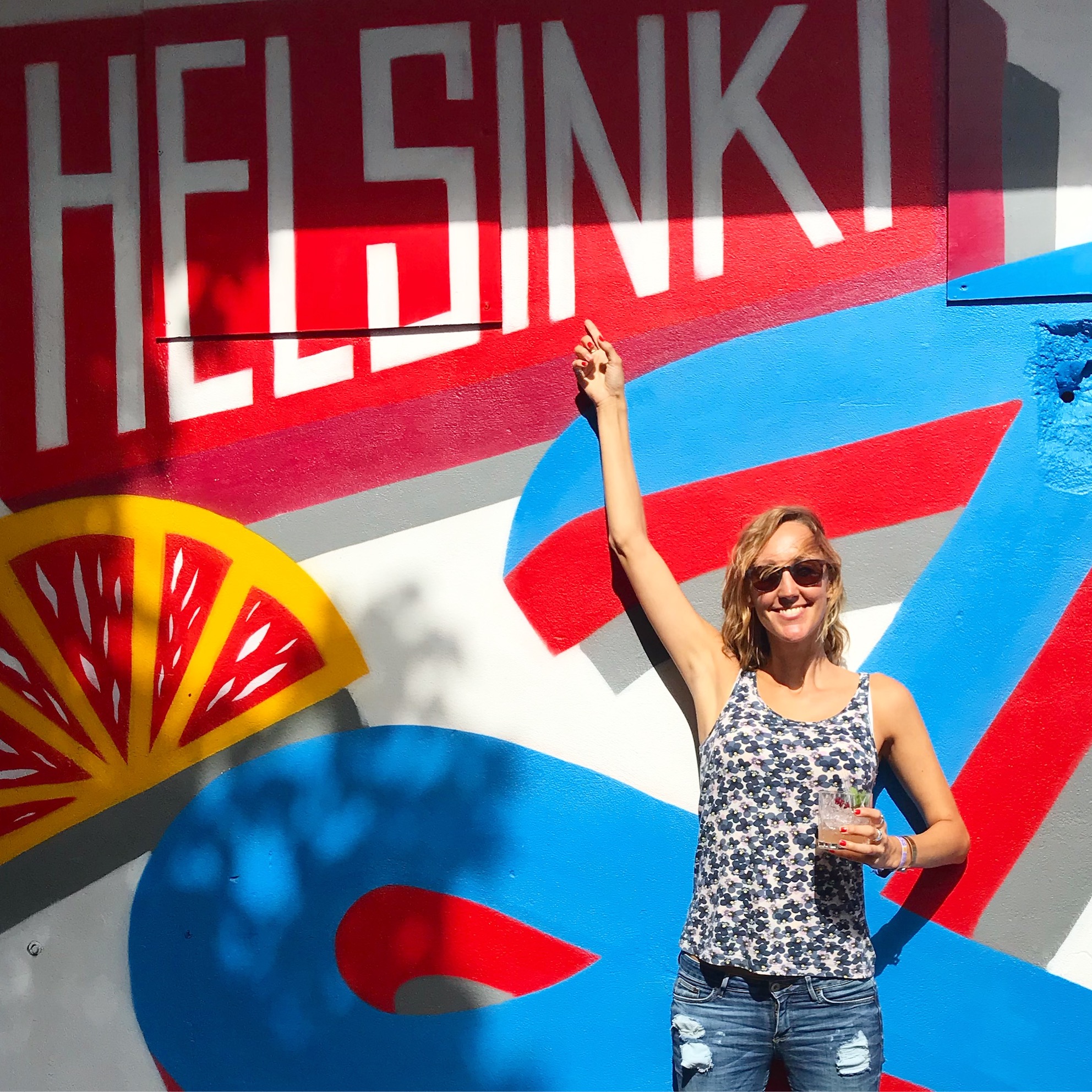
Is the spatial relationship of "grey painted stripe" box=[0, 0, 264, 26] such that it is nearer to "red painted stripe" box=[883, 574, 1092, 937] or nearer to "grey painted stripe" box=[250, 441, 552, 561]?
"grey painted stripe" box=[250, 441, 552, 561]

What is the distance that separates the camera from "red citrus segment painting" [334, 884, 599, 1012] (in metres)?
3.05

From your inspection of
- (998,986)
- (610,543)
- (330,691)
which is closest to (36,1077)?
(330,691)

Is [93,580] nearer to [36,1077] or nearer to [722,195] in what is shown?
[36,1077]

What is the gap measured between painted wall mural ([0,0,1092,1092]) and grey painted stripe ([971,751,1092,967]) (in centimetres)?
1

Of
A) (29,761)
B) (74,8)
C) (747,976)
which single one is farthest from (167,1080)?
(74,8)

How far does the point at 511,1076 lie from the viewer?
120 inches

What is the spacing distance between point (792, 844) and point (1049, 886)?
3.03 feet

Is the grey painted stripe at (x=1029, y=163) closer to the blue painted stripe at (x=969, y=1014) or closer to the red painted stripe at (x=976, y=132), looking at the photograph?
Answer: the red painted stripe at (x=976, y=132)

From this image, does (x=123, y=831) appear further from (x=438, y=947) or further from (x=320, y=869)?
(x=438, y=947)

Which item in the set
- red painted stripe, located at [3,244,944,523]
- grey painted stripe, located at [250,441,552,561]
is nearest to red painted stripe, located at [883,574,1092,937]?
red painted stripe, located at [3,244,944,523]

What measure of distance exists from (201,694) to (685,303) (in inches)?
73.4

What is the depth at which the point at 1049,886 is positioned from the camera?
2.94 metres

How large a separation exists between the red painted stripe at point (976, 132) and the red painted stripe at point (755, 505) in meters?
0.47

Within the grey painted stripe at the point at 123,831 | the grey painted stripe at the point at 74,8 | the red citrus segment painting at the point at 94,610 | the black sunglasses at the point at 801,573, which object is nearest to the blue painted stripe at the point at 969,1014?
the black sunglasses at the point at 801,573
